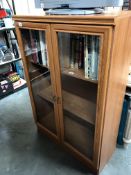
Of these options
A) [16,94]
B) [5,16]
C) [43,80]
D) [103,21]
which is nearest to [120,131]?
[43,80]

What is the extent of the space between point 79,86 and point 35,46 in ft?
1.70

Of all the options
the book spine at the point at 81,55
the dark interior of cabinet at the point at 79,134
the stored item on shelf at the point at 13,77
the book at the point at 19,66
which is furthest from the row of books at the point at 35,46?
the book at the point at 19,66

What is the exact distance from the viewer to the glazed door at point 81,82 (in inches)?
34.6

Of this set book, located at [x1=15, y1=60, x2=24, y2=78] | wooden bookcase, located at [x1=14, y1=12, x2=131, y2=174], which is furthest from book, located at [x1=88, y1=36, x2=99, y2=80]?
book, located at [x1=15, y1=60, x2=24, y2=78]

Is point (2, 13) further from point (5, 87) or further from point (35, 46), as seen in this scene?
point (35, 46)

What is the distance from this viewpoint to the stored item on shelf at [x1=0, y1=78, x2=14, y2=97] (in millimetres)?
2453

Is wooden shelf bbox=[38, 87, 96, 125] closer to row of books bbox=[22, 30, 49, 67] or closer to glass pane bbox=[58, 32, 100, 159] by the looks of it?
glass pane bbox=[58, 32, 100, 159]

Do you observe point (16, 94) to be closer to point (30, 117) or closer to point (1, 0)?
point (30, 117)

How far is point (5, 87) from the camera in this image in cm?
248

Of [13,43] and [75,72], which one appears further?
[13,43]

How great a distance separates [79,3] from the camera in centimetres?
90

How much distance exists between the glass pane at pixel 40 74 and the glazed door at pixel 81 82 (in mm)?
169

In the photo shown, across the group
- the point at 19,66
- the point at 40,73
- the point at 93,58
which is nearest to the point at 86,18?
the point at 93,58

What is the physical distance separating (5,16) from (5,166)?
1.96 meters
